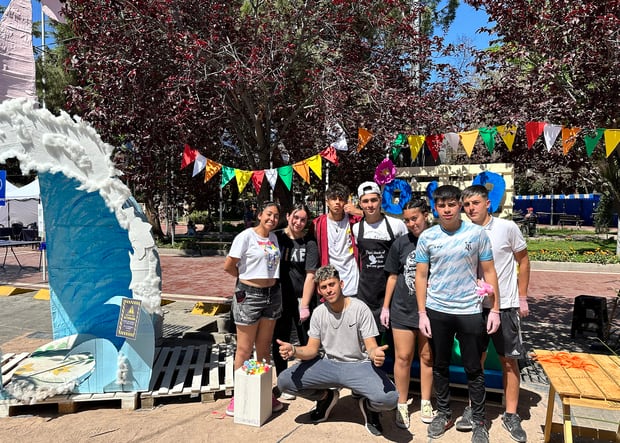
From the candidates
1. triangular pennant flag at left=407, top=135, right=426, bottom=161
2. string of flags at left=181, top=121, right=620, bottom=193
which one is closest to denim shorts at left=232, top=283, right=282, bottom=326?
string of flags at left=181, top=121, right=620, bottom=193

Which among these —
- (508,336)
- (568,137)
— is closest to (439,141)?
(568,137)

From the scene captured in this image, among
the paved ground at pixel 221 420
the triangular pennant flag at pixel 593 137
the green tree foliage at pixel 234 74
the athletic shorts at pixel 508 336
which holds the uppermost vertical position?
the green tree foliage at pixel 234 74

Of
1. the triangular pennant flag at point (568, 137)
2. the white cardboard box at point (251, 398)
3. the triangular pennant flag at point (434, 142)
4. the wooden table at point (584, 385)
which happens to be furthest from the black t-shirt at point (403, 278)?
the triangular pennant flag at point (568, 137)

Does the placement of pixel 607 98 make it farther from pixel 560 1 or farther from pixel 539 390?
pixel 539 390

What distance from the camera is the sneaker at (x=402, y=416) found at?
11.5ft

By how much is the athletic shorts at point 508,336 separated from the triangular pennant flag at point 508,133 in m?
2.89

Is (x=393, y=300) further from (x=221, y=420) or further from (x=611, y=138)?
(x=611, y=138)

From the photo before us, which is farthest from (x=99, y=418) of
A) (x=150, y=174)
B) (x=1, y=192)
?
(x=1, y=192)

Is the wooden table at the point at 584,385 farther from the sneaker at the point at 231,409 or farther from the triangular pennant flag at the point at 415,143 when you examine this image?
the triangular pennant flag at the point at 415,143

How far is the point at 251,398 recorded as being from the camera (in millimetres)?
3572

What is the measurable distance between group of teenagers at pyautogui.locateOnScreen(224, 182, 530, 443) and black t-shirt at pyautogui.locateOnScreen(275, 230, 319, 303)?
1 cm

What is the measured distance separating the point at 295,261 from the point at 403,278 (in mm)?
1043

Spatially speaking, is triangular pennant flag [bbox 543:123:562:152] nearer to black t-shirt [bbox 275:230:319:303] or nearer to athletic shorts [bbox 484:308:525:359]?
athletic shorts [bbox 484:308:525:359]

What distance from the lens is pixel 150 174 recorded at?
5551mm
